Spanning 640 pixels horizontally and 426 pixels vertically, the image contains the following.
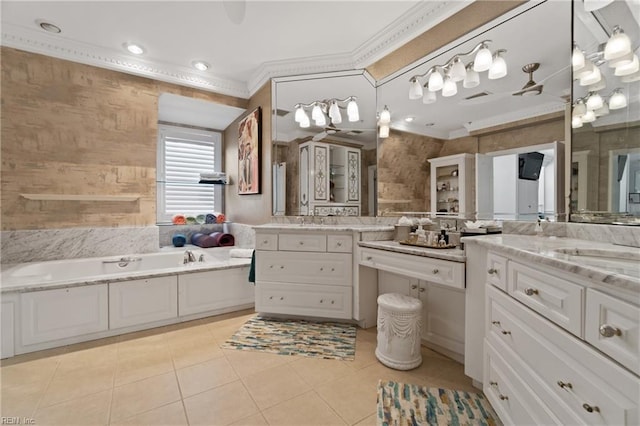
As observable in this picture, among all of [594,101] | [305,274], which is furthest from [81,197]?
[594,101]

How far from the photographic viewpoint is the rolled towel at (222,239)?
12.6 feet

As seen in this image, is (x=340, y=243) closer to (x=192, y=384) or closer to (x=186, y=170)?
(x=192, y=384)

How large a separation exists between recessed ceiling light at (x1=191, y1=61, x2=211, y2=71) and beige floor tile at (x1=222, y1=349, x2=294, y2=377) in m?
3.08

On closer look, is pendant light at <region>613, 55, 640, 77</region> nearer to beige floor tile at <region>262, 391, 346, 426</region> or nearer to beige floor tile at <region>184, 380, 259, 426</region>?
beige floor tile at <region>262, 391, 346, 426</region>

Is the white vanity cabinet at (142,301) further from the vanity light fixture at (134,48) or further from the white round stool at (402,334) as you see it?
the vanity light fixture at (134,48)

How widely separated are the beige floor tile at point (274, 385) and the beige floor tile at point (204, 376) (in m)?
0.15

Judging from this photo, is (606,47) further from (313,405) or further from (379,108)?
(313,405)

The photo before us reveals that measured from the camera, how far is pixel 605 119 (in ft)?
4.89

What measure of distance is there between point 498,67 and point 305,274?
2244 millimetres

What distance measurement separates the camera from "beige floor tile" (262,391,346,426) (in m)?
1.45

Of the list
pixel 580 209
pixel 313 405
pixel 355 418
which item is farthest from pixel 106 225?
pixel 580 209

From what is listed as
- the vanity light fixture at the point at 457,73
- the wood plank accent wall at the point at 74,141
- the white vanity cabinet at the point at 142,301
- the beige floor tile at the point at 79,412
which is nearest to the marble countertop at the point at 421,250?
the vanity light fixture at the point at 457,73

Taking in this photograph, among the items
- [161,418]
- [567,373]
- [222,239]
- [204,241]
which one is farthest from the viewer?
[222,239]

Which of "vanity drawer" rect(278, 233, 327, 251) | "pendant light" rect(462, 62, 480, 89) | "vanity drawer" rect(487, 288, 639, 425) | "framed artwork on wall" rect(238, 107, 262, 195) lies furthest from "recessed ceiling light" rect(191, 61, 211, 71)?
"vanity drawer" rect(487, 288, 639, 425)
